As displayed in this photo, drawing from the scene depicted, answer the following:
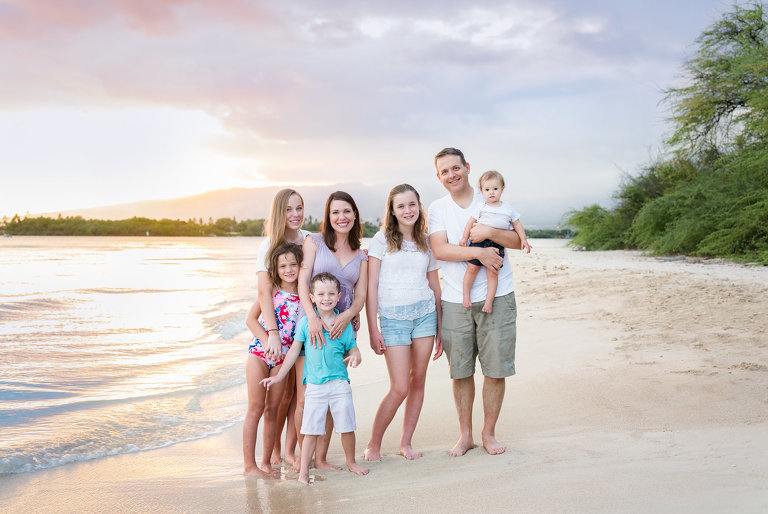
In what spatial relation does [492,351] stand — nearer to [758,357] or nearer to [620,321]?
[758,357]

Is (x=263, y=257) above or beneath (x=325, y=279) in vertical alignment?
above

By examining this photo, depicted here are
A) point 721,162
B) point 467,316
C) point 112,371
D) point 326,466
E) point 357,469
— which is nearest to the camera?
point 357,469

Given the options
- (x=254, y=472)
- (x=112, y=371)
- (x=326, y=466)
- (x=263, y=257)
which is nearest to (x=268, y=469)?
(x=254, y=472)

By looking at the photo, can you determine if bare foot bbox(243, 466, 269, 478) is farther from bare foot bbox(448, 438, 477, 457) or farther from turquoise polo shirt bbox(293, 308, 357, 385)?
bare foot bbox(448, 438, 477, 457)

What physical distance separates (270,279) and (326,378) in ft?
2.59

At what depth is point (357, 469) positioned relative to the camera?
12.5 feet

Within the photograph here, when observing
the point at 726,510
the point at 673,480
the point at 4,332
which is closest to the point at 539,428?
the point at 673,480

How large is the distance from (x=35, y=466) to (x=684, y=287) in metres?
9.67

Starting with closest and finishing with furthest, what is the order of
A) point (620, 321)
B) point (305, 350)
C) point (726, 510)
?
point (726, 510)
point (305, 350)
point (620, 321)

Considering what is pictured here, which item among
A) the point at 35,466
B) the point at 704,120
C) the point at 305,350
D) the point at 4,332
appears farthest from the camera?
the point at 704,120

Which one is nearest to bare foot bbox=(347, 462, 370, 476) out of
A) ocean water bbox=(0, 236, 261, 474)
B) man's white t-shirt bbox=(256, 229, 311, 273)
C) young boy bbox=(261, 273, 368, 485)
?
young boy bbox=(261, 273, 368, 485)

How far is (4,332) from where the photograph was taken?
36.4 ft

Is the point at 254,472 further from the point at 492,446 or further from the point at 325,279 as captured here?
the point at 492,446

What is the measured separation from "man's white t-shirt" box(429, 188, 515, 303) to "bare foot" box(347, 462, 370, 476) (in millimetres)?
1277
